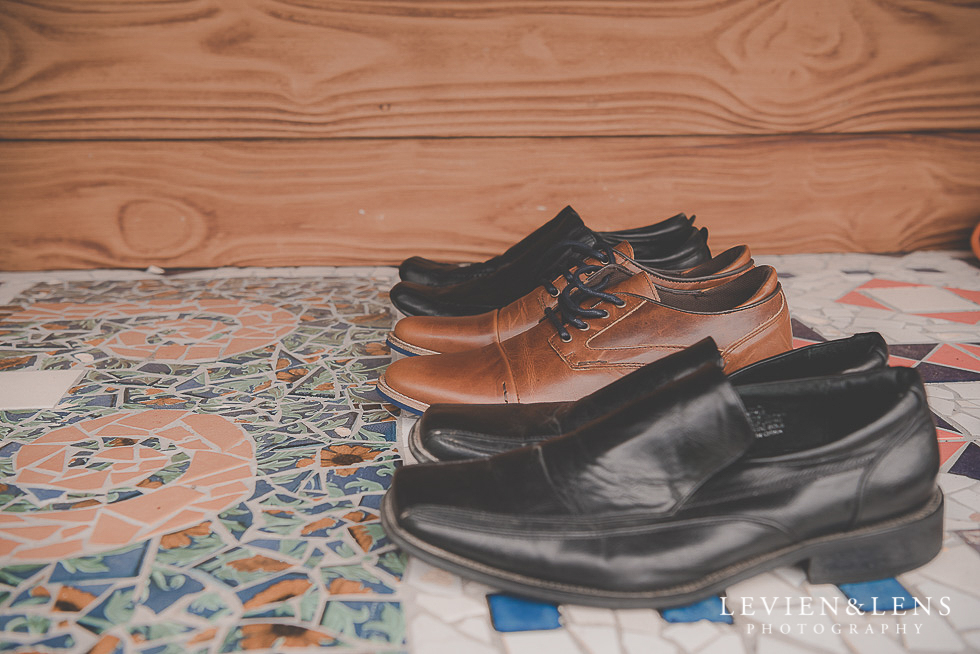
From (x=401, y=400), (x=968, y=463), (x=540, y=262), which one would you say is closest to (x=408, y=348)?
(x=401, y=400)

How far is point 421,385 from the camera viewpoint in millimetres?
844

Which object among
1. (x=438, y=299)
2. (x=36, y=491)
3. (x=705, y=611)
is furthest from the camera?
(x=438, y=299)

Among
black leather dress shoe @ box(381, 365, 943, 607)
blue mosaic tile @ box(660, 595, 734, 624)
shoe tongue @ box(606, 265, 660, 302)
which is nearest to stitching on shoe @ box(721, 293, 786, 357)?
shoe tongue @ box(606, 265, 660, 302)

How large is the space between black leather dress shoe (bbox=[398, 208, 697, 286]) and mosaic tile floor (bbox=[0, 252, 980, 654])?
0.16m

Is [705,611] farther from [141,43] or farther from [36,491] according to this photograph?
[141,43]

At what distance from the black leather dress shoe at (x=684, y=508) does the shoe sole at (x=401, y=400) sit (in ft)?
0.80

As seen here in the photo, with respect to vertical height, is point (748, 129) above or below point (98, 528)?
above

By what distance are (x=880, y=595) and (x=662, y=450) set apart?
9.6 inches

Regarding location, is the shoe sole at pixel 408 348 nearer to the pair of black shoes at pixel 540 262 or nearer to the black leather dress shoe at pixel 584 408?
the pair of black shoes at pixel 540 262

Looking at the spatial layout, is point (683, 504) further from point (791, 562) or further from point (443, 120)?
point (443, 120)

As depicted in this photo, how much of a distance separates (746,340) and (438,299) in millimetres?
566

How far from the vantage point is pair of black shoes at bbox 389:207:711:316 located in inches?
44.3

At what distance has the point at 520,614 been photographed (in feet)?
1.84

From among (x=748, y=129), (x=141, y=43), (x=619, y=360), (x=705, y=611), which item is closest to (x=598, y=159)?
(x=748, y=129)
